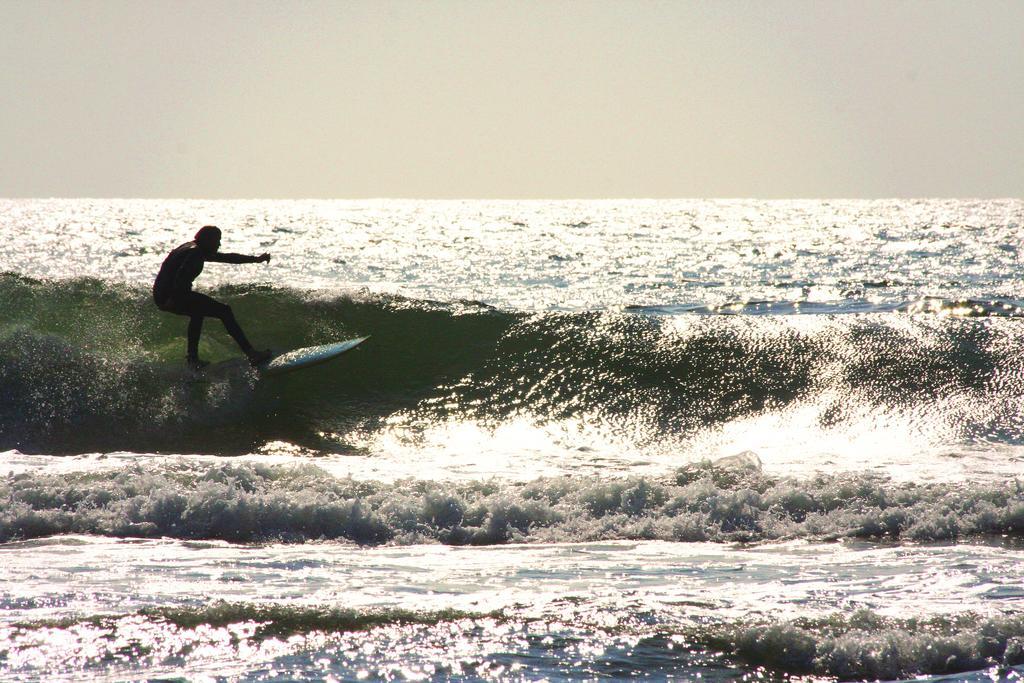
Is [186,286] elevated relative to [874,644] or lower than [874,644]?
elevated

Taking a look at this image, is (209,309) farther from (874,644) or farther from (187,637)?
(874,644)

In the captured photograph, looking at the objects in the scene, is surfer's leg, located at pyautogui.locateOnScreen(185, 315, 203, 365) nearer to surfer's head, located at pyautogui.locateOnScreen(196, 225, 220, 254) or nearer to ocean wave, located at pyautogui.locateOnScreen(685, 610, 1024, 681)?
surfer's head, located at pyautogui.locateOnScreen(196, 225, 220, 254)

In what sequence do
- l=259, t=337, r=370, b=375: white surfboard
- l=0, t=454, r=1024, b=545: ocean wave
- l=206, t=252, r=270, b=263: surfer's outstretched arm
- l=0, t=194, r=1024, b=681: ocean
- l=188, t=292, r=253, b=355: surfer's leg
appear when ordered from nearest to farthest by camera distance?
1. l=0, t=194, r=1024, b=681: ocean
2. l=0, t=454, r=1024, b=545: ocean wave
3. l=206, t=252, r=270, b=263: surfer's outstretched arm
4. l=188, t=292, r=253, b=355: surfer's leg
5. l=259, t=337, r=370, b=375: white surfboard

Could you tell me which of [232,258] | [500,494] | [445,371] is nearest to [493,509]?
[500,494]

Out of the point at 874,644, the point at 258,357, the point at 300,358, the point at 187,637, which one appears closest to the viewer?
the point at 874,644

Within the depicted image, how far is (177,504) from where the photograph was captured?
729cm

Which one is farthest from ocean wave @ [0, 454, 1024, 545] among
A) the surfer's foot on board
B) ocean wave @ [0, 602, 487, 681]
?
the surfer's foot on board

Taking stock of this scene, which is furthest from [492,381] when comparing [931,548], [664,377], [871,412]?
[931,548]

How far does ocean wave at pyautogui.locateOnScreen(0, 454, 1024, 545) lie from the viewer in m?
7.05

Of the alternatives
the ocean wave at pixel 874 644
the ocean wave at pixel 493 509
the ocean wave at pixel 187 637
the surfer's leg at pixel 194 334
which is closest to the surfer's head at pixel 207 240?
the surfer's leg at pixel 194 334

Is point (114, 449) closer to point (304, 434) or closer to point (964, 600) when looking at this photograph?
point (304, 434)

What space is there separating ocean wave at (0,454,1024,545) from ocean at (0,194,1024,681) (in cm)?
2

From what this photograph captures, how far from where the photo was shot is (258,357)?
11398mm

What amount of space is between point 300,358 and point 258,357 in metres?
0.47
